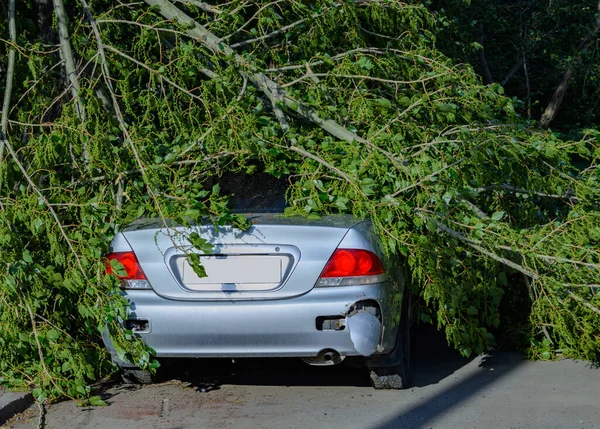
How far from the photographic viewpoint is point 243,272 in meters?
5.14

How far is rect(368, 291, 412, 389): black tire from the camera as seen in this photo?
5523 mm

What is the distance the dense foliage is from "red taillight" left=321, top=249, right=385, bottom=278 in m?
0.24

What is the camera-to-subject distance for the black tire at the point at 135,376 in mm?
5805

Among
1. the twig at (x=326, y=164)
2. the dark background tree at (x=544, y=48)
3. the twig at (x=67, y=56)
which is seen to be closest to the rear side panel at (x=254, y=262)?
the twig at (x=326, y=164)

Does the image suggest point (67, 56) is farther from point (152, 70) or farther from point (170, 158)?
point (170, 158)

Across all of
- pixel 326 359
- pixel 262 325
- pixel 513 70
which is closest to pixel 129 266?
pixel 262 325

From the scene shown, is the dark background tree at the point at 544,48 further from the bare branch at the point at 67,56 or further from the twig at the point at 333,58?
the bare branch at the point at 67,56

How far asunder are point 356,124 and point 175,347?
6.81ft

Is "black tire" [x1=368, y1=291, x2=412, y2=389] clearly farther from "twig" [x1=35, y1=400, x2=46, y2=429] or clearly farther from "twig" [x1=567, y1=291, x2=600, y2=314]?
"twig" [x1=35, y1=400, x2=46, y2=429]

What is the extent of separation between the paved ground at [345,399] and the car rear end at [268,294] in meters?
0.36

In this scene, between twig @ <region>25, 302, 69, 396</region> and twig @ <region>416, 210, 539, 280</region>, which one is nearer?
twig @ <region>25, 302, 69, 396</region>

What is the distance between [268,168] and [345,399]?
148cm

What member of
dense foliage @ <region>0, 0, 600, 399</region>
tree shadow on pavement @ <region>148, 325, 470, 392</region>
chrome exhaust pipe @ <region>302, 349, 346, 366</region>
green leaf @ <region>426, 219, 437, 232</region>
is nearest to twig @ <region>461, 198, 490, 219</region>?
dense foliage @ <region>0, 0, 600, 399</region>

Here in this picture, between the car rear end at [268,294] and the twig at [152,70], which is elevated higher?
the twig at [152,70]
